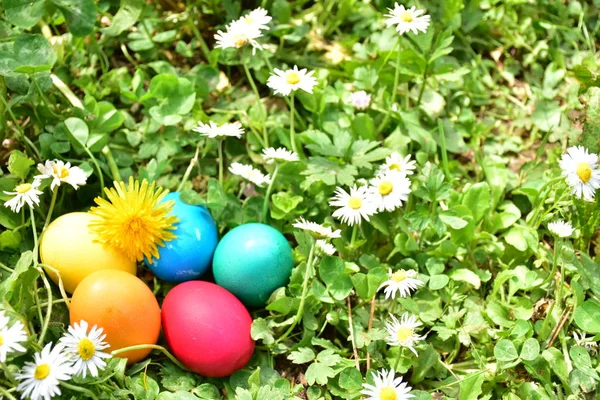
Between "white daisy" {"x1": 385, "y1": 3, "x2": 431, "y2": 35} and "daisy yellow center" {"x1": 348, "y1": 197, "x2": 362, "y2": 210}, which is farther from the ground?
"white daisy" {"x1": 385, "y1": 3, "x2": 431, "y2": 35}

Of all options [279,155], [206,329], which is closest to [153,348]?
[206,329]

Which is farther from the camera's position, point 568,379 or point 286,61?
point 286,61

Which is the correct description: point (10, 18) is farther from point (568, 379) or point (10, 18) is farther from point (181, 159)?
point (568, 379)

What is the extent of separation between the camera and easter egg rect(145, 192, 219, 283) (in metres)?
1.47

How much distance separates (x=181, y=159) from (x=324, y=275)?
0.54 meters

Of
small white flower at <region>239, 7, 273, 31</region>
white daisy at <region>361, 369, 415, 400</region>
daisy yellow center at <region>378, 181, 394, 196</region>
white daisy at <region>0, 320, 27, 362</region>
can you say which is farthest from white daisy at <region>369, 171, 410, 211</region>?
white daisy at <region>0, 320, 27, 362</region>

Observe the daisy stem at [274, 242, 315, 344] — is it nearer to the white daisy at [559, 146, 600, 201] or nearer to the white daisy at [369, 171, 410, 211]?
the white daisy at [369, 171, 410, 211]

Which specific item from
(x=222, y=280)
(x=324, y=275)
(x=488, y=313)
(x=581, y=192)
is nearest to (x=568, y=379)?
(x=488, y=313)

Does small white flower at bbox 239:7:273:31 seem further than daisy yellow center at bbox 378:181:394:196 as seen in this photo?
Yes

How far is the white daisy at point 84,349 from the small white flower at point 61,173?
1.22 ft

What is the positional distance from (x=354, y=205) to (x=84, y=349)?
2.04 feet

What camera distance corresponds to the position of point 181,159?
1779 millimetres

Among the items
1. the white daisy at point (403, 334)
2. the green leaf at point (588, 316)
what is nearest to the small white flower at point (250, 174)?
the white daisy at point (403, 334)

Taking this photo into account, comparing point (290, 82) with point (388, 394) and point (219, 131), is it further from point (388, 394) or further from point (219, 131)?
point (388, 394)
